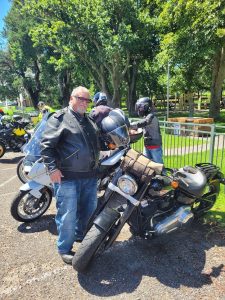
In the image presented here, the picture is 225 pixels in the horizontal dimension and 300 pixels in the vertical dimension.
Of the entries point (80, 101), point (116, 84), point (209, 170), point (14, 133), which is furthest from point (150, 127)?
point (116, 84)

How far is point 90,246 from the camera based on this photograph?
2988mm

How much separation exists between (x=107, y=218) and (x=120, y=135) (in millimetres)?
876

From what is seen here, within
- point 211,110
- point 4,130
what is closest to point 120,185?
point 4,130

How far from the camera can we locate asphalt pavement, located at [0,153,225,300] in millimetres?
2906

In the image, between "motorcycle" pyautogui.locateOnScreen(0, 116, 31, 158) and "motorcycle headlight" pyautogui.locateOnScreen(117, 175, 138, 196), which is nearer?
"motorcycle headlight" pyautogui.locateOnScreen(117, 175, 138, 196)

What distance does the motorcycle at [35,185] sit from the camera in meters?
4.06

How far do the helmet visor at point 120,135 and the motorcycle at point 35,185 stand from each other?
72 cm

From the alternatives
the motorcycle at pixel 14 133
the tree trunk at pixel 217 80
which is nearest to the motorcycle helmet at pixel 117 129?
the motorcycle at pixel 14 133

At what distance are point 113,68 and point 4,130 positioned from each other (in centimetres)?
1329

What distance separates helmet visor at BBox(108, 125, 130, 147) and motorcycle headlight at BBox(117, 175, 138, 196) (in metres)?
0.39

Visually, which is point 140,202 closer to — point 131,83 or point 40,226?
point 40,226

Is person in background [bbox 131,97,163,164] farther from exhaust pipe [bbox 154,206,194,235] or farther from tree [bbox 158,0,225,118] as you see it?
tree [bbox 158,0,225,118]

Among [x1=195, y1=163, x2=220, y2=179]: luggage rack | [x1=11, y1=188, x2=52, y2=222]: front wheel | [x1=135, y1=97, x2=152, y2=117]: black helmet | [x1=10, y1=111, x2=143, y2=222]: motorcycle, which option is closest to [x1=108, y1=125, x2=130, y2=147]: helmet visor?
[x1=10, y1=111, x2=143, y2=222]: motorcycle

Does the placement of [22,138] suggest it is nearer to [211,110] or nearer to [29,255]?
[29,255]
